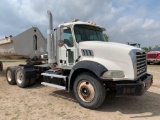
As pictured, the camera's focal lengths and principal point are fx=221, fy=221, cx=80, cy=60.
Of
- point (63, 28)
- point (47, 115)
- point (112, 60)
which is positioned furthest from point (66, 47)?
point (47, 115)

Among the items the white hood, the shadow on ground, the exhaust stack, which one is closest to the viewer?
the white hood

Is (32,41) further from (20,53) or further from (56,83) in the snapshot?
(56,83)

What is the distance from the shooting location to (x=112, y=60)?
6.22 meters

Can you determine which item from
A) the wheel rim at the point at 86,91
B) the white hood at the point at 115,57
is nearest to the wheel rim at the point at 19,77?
the wheel rim at the point at 86,91

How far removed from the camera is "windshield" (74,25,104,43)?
7.20 m

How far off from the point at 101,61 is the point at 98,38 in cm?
171

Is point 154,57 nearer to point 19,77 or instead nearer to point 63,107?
point 19,77

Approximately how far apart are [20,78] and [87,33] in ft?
12.5

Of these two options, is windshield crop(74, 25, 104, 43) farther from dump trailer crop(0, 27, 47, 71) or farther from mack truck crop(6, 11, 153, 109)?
dump trailer crop(0, 27, 47, 71)

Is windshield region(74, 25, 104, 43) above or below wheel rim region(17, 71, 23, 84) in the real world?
above

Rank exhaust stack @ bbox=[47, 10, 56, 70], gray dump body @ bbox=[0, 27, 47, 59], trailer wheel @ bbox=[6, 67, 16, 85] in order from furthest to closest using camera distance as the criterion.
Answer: gray dump body @ bbox=[0, 27, 47, 59] < trailer wheel @ bbox=[6, 67, 16, 85] < exhaust stack @ bbox=[47, 10, 56, 70]

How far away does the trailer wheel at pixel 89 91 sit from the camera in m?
6.12

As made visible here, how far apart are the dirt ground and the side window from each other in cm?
188

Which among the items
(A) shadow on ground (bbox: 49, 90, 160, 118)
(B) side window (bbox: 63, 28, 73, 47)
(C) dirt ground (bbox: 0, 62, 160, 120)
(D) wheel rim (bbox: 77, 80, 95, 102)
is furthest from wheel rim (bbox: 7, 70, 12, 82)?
(D) wheel rim (bbox: 77, 80, 95, 102)
